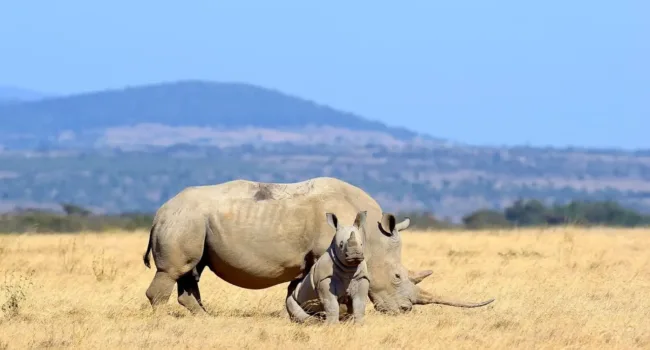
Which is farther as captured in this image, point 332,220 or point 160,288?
point 160,288

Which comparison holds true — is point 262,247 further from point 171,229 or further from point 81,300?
Result: point 81,300

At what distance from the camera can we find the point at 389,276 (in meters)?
14.0

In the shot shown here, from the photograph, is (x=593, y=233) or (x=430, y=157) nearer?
(x=593, y=233)

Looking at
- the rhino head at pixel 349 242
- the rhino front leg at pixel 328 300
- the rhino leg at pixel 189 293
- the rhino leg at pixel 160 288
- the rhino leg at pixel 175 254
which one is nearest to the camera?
the rhino head at pixel 349 242

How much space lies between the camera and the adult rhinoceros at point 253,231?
563 inches

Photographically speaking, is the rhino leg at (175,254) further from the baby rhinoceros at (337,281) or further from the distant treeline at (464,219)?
the distant treeline at (464,219)

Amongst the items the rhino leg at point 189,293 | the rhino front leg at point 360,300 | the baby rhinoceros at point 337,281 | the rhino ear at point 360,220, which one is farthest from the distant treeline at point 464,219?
the rhino front leg at point 360,300

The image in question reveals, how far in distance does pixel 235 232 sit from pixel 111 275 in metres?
4.57

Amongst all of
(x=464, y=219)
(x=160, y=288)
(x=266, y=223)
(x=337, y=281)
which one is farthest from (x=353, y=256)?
(x=464, y=219)

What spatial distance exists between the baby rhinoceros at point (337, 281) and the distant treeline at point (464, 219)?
76.3ft

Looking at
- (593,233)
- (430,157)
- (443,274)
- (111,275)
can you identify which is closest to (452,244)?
(593,233)

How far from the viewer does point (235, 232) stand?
14.5 meters

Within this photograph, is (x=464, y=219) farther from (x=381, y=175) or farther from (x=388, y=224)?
(x=381, y=175)

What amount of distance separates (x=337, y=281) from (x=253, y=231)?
4.94 ft
